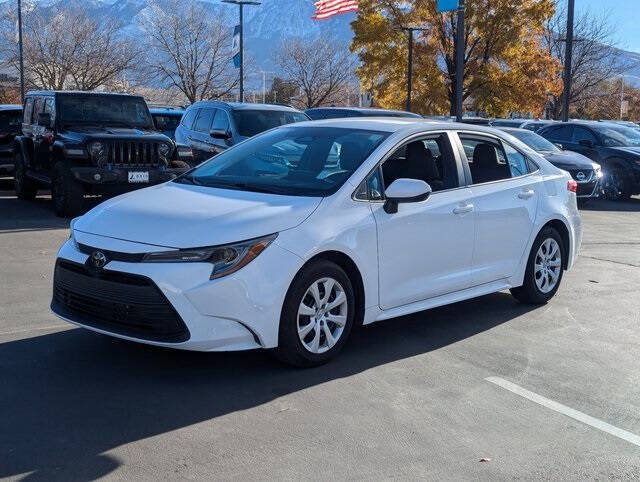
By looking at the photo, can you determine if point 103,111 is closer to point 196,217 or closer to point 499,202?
point 499,202

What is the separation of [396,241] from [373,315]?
→ 0.55 metres

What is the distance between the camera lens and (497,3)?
32812mm

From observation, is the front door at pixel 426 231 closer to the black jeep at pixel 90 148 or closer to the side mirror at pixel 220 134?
the black jeep at pixel 90 148

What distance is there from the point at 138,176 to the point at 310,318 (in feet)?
23.9

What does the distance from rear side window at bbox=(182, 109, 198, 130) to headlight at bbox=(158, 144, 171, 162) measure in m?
2.81

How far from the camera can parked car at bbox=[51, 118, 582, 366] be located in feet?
15.9

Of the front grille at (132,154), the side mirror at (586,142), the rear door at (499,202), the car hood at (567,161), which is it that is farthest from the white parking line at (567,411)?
the side mirror at (586,142)

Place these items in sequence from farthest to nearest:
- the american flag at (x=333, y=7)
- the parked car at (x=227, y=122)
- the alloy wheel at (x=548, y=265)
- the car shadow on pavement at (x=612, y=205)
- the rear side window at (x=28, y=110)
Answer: the american flag at (x=333, y=7), the car shadow on pavement at (x=612, y=205), the rear side window at (x=28, y=110), the parked car at (x=227, y=122), the alloy wheel at (x=548, y=265)

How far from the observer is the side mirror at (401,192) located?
563 centimetres

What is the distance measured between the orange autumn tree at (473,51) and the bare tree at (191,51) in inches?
601

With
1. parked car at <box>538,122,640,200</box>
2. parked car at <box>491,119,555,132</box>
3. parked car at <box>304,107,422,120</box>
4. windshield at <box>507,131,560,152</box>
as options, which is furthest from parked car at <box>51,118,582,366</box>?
parked car at <box>491,119,555,132</box>

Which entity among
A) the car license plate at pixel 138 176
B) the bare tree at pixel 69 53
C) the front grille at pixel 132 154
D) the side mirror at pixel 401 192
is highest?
the bare tree at pixel 69 53

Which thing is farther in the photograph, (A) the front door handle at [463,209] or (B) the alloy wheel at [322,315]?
(A) the front door handle at [463,209]

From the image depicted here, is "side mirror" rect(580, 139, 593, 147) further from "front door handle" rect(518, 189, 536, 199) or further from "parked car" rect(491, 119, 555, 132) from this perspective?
"front door handle" rect(518, 189, 536, 199)
